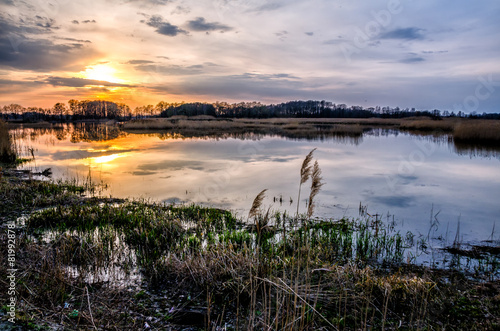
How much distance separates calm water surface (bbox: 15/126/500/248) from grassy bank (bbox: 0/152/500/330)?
5.73 ft

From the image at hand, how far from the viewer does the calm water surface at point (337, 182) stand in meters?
8.37

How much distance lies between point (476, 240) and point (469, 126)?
2389cm

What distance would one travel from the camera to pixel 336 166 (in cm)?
1597

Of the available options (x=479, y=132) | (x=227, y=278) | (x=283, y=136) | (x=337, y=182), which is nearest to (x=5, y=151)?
(x=337, y=182)

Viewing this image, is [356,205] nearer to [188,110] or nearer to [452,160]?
[452,160]

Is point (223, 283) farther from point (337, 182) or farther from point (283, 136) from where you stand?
point (283, 136)

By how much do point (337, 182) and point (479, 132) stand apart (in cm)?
1964

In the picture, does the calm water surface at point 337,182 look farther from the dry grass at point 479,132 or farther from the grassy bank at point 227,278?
the dry grass at point 479,132

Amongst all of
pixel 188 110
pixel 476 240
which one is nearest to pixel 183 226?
pixel 476 240

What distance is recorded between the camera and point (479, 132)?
24.4 m

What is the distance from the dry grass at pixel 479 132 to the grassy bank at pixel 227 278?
2281 cm

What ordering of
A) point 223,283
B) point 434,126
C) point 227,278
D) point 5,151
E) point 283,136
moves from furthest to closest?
point 434,126 < point 283,136 < point 5,151 < point 227,278 < point 223,283

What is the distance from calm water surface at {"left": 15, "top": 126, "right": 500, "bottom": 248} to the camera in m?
8.37

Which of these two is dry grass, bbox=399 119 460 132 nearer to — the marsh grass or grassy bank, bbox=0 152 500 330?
grassy bank, bbox=0 152 500 330
